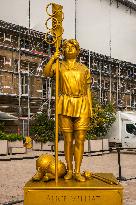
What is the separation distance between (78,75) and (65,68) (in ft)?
0.81

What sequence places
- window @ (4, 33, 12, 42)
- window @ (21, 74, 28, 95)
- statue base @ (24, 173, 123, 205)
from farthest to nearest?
window @ (21, 74, 28, 95)
window @ (4, 33, 12, 42)
statue base @ (24, 173, 123, 205)

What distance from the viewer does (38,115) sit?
26.9 meters

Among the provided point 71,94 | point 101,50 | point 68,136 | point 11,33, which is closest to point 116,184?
point 68,136

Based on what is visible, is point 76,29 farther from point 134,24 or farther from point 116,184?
point 116,184

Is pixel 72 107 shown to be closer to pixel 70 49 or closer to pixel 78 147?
pixel 78 147

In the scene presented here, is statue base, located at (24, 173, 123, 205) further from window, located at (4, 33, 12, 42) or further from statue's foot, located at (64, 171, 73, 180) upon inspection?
window, located at (4, 33, 12, 42)

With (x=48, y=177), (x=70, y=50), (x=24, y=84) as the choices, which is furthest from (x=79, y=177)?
(x=24, y=84)

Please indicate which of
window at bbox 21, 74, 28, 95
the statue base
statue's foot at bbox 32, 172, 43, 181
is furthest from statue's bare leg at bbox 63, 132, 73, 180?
window at bbox 21, 74, 28, 95

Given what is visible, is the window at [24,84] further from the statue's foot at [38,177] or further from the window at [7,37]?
the statue's foot at [38,177]

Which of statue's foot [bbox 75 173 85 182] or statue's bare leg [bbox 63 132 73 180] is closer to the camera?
statue's foot [bbox 75 173 85 182]

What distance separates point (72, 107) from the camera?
20.6ft

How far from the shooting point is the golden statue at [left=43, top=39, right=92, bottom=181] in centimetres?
627

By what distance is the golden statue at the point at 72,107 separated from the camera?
6.27m

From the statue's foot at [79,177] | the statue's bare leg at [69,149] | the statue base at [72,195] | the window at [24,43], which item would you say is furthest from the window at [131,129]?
the statue base at [72,195]
